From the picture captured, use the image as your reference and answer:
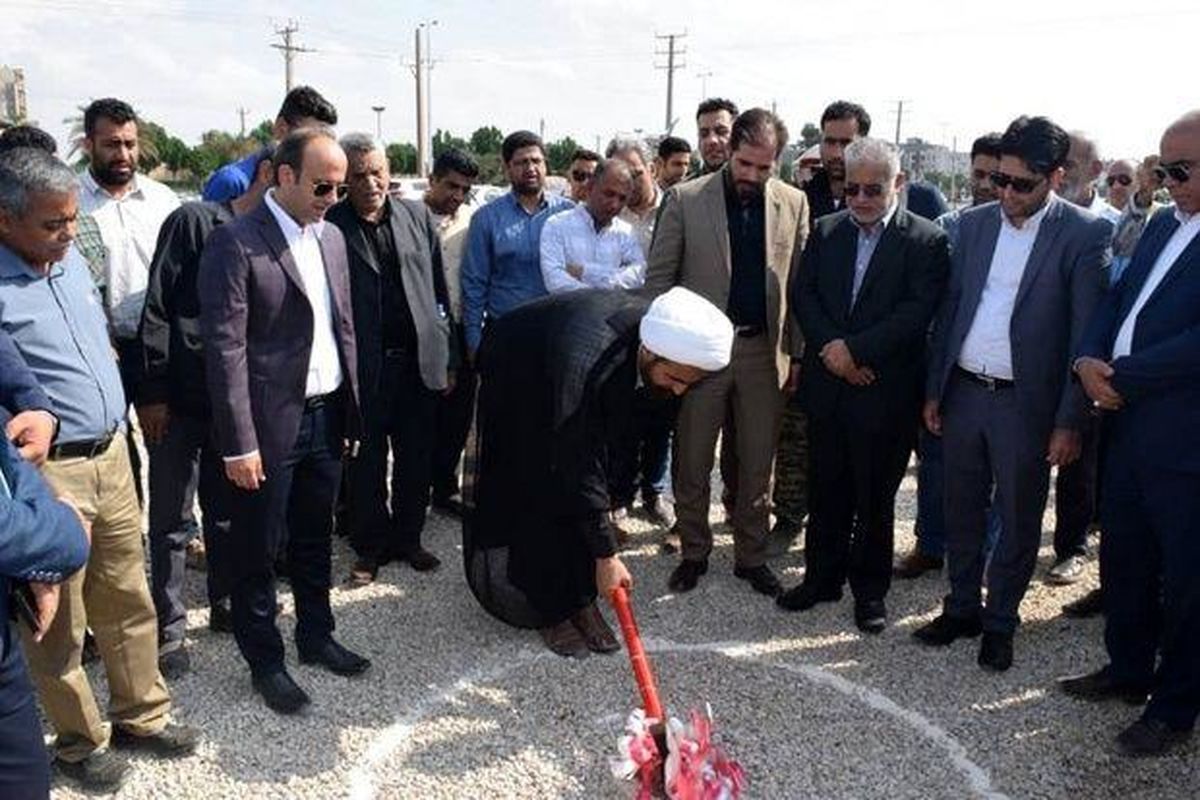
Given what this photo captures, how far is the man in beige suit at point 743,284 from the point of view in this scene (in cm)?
492

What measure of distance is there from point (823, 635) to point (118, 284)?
3.71 meters

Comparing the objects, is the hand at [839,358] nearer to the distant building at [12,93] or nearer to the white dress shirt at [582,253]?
the white dress shirt at [582,253]

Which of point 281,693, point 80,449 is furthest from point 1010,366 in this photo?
point 80,449

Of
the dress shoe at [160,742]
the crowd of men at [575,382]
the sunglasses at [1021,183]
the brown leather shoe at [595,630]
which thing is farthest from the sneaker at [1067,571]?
the dress shoe at [160,742]

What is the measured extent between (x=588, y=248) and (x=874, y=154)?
1668 millimetres

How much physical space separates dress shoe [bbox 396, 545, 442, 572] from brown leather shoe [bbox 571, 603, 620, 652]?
1.13 meters

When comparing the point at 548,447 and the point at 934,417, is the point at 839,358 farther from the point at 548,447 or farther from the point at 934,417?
the point at 548,447

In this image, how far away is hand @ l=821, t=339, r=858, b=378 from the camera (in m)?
4.53


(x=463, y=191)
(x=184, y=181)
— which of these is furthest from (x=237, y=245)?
(x=184, y=181)

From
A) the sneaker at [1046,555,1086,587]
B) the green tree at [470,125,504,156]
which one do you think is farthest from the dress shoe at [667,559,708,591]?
the green tree at [470,125,504,156]

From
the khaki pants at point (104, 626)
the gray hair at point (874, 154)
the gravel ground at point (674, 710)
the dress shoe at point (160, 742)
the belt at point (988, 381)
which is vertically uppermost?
the gray hair at point (874, 154)

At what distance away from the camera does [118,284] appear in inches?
179

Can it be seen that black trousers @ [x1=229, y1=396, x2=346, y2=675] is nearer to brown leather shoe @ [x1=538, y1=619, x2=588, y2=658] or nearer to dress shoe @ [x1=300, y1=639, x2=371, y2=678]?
dress shoe @ [x1=300, y1=639, x2=371, y2=678]

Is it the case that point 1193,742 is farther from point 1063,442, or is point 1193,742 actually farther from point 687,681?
point 687,681
